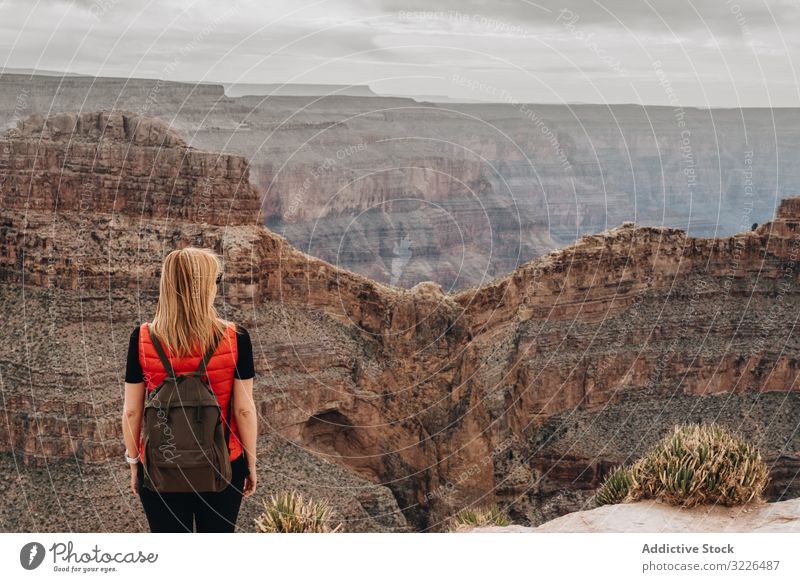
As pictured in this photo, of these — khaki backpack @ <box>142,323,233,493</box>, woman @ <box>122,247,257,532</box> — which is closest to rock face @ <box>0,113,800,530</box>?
woman @ <box>122,247,257,532</box>

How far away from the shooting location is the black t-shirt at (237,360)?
9.36 meters

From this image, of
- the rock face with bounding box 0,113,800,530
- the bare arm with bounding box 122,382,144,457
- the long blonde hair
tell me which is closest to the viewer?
the long blonde hair

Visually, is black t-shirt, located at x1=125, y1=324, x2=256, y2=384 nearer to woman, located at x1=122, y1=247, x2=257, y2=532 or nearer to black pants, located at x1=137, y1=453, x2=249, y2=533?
woman, located at x1=122, y1=247, x2=257, y2=532

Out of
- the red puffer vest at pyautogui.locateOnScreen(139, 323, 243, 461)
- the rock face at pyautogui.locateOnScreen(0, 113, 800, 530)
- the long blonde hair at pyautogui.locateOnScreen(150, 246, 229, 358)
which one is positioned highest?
the long blonde hair at pyautogui.locateOnScreen(150, 246, 229, 358)

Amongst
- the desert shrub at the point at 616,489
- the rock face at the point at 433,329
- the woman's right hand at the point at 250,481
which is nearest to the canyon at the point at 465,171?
the rock face at the point at 433,329

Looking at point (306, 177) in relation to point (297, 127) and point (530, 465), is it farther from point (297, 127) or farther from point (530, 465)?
point (530, 465)

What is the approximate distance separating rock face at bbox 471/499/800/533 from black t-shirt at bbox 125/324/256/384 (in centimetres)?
561

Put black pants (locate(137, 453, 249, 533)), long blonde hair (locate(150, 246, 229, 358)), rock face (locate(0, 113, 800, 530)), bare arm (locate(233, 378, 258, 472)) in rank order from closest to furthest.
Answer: long blonde hair (locate(150, 246, 229, 358)) < bare arm (locate(233, 378, 258, 472)) < black pants (locate(137, 453, 249, 533)) < rock face (locate(0, 113, 800, 530))

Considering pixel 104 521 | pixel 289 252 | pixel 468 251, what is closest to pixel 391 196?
pixel 468 251

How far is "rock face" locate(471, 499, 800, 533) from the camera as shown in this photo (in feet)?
45.2

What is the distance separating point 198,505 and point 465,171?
109666 mm

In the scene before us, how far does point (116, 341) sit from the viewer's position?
132ft

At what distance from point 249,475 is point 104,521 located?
85.5 ft

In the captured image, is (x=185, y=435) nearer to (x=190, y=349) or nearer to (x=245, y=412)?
(x=245, y=412)
